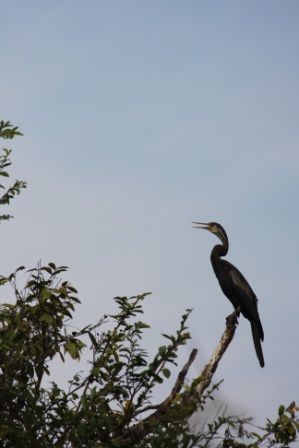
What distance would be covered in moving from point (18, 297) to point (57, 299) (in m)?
0.36

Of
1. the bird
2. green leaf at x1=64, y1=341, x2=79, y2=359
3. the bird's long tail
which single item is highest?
the bird

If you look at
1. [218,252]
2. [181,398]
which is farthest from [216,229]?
[181,398]

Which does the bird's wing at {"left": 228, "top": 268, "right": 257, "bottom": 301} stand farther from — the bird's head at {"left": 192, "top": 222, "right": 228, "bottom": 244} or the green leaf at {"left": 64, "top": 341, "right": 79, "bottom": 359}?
the green leaf at {"left": 64, "top": 341, "right": 79, "bottom": 359}

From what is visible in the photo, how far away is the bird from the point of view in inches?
545

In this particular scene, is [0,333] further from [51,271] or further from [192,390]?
[192,390]

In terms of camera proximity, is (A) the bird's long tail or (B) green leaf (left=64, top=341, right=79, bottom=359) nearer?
(B) green leaf (left=64, top=341, right=79, bottom=359)

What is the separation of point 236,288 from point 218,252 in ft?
3.37

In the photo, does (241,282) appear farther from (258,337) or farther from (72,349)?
(72,349)

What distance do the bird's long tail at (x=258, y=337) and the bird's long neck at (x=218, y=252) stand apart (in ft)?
5.35

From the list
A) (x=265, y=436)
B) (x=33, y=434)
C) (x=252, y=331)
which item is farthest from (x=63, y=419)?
(x=252, y=331)

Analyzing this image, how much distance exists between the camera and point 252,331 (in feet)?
44.1

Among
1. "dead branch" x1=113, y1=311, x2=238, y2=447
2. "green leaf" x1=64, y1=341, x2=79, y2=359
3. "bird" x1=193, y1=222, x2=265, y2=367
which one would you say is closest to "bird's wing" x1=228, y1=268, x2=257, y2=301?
"bird" x1=193, y1=222, x2=265, y2=367

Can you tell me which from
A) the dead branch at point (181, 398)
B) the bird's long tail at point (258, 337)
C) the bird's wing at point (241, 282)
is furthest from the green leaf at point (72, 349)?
the bird's wing at point (241, 282)

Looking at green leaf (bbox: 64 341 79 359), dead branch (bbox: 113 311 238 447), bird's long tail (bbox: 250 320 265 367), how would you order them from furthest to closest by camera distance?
bird's long tail (bbox: 250 320 265 367) → green leaf (bbox: 64 341 79 359) → dead branch (bbox: 113 311 238 447)
